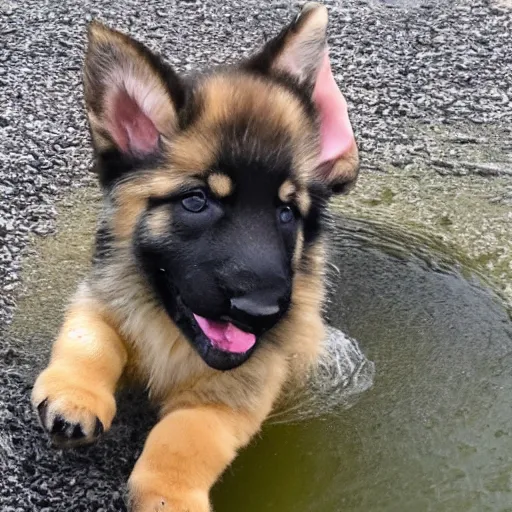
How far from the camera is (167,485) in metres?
2.32

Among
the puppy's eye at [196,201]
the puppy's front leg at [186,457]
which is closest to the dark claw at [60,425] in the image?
the puppy's front leg at [186,457]

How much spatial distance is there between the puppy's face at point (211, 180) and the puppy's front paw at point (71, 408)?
1.09 feet

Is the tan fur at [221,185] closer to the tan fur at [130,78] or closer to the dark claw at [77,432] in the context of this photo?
the tan fur at [130,78]

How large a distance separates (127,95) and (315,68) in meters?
0.70

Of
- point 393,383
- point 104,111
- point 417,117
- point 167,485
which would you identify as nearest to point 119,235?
point 104,111

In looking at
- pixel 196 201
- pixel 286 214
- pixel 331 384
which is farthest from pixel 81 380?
pixel 331 384

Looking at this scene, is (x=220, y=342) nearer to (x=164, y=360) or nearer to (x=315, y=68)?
(x=164, y=360)

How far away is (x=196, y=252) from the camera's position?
2.43 meters

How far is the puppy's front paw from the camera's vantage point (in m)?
2.37

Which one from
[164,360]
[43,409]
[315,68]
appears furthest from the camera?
[315,68]

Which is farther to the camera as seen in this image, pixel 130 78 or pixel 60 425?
pixel 130 78

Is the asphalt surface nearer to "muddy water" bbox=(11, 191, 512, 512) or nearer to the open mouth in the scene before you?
"muddy water" bbox=(11, 191, 512, 512)

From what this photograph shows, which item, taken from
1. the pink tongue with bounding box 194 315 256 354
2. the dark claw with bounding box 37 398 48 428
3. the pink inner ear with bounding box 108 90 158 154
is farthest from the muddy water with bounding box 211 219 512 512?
the pink inner ear with bounding box 108 90 158 154

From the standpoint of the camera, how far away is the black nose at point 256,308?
89.8 inches
